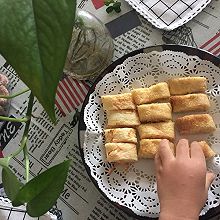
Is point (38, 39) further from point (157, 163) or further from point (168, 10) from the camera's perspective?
point (168, 10)

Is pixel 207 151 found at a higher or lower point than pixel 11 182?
lower

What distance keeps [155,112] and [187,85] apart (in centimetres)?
7

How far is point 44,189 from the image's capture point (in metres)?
0.49

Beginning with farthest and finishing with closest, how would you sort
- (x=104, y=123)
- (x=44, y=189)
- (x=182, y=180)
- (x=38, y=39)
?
(x=104, y=123) → (x=182, y=180) → (x=44, y=189) → (x=38, y=39)

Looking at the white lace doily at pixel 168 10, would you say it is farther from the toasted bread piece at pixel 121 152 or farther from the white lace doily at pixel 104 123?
the toasted bread piece at pixel 121 152

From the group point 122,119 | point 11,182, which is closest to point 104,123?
point 122,119

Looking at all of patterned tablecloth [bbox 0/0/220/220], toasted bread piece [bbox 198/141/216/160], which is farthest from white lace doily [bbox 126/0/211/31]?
toasted bread piece [bbox 198/141/216/160]

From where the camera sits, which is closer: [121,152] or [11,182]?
[11,182]

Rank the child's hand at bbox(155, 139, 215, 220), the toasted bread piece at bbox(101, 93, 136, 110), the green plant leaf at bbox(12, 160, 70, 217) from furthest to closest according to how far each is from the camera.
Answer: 1. the toasted bread piece at bbox(101, 93, 136, 110)
2. the child's hand at bbox(155, 139, 215, 220)
3. the green plant leaf at bbox(12, 160, 70, 217)

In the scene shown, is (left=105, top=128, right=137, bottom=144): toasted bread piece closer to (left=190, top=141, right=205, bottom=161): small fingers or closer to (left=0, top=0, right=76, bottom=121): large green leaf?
(left=190, top=141, right=205, bottom=161): small fingers

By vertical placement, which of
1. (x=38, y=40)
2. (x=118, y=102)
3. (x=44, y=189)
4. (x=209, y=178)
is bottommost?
(x=209, y=178)

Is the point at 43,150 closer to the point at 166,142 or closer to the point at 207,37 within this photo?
the point at 166,142

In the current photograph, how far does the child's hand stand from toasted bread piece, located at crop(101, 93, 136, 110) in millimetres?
93

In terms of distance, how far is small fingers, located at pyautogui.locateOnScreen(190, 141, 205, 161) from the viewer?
28.1 inches
